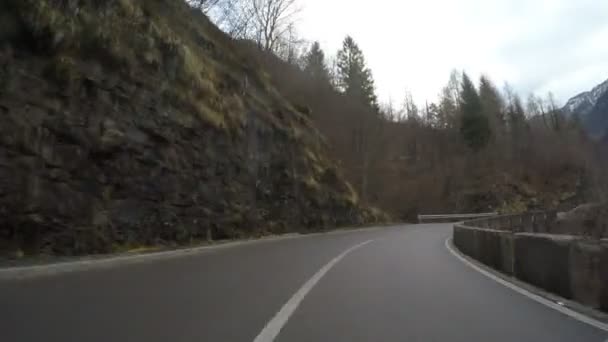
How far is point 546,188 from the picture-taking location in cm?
7250

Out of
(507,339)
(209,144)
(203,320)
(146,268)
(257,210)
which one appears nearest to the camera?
(507,339)

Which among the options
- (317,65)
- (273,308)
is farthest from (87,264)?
(317,65)

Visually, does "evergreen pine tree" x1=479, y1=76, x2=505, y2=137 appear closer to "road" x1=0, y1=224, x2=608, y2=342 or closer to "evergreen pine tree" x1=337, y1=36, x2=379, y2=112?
"evergreen pine tree" x1=337, y1=36, x2=379, y2=112

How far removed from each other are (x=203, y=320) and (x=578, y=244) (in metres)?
5.11

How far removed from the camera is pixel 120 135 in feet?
56.0

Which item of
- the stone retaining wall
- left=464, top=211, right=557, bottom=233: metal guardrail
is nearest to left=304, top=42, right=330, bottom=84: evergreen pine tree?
left=464, top=211, right=557, bottom=233: metal guardrail

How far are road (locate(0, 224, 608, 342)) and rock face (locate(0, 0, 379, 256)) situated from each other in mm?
3782

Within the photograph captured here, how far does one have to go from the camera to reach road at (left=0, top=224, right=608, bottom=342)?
216 inches

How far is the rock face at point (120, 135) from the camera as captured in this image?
531 inches

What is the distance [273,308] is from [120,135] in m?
11.8

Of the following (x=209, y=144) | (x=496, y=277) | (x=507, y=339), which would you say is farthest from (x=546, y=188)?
(x=507, y=339)

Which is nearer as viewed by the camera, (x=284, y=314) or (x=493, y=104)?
(x=284, y=314)

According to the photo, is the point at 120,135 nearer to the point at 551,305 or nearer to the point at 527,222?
the point at 551,305

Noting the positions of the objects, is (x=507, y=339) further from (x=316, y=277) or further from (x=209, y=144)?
(x=209, y=144)
